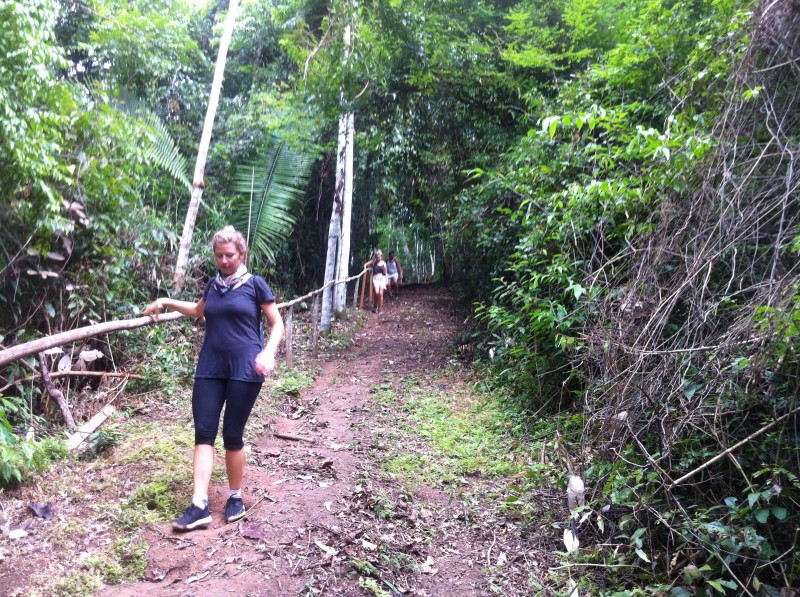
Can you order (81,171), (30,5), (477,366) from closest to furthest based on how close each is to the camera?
(30,5) < (81,171) < (477,366)

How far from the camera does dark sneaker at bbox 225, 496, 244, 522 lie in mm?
3016

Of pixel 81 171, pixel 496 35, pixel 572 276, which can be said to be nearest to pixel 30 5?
pixel 81 171

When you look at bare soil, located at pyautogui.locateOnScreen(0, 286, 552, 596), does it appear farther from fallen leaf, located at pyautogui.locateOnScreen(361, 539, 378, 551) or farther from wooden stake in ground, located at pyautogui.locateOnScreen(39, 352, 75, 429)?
wooden stake in ground, located at pyautogui.locateOnScreen(39, 352, 75, 429)

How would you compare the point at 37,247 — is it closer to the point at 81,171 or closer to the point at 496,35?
the point at 81,171

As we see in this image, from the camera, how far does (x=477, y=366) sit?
303 inches

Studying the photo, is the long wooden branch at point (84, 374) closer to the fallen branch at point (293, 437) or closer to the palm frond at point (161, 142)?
the fallen branch at point (293, 437)

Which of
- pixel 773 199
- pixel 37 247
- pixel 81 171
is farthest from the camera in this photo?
pixel 81 171

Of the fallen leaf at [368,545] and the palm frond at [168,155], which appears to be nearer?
the fallen leaf at [368,545]

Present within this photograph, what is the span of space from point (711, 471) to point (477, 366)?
15.9ft

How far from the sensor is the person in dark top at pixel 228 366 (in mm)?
2949

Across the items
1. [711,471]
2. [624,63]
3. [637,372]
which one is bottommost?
[711,471]

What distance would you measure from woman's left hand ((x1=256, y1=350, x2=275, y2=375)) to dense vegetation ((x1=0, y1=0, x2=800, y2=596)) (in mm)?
1347

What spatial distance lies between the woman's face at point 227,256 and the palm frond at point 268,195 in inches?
280

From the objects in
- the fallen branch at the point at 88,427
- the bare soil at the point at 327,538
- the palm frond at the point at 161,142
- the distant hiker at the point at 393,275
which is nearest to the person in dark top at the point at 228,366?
the bare soil at the point at 327,538
